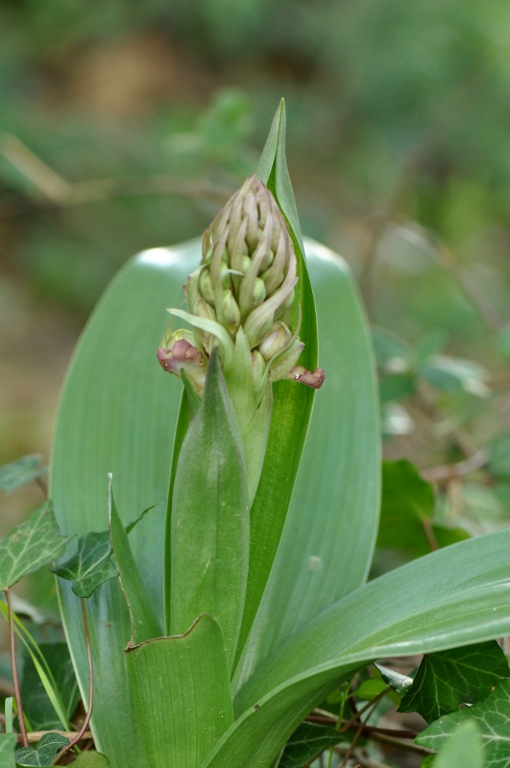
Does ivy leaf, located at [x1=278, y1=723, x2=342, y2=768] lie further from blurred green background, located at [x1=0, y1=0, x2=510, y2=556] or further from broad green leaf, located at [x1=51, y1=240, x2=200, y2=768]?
blurred green background, located at [x1=0, y1=0, x2=510, y2=556]

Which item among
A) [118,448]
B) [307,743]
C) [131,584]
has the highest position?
[118,448]

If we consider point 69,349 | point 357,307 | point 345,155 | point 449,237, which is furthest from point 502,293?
point 357,307

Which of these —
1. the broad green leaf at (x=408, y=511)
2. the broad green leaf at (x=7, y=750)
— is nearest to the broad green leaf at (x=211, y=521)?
the broad green leaf at (x=7, y=750)

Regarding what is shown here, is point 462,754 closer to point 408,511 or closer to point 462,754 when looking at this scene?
point 462,754

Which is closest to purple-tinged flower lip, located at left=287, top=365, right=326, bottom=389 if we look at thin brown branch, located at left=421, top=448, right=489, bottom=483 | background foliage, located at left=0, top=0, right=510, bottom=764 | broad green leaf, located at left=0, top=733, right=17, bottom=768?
broad green leaf, located at left=0, top=733, right=17, bottom=768

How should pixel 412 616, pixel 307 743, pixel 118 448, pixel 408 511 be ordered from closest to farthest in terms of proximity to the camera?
1. pixel 412 616
2. pixel 307 743
3. pixel 118 448
4. pixel 408 511

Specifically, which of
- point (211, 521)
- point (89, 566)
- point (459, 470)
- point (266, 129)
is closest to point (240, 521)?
point (211, 521)

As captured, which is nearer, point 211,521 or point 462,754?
point 462,754

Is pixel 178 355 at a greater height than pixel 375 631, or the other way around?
pixel 178 355

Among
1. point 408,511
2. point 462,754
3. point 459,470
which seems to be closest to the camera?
point 462,754
